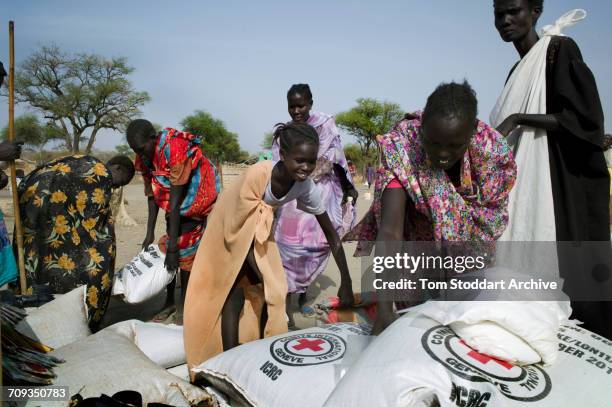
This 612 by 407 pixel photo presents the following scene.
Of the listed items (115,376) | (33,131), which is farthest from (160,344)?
(33,131)

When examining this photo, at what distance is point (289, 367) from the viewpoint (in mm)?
1743

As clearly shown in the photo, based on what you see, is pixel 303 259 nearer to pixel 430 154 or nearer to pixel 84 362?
pixel 84 362

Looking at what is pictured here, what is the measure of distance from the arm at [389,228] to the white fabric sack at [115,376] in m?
0.84

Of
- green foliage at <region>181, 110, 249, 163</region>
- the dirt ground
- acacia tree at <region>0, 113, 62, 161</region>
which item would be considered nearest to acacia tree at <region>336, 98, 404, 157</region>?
green foliage at <region>181, 110, 249, 163</region>

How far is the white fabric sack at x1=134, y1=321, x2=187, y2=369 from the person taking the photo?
7.53 ft

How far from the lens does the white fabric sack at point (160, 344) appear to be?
229 cm

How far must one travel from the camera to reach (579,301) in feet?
7.10

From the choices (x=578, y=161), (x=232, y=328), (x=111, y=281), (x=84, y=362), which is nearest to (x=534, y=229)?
(x=578, y=161)

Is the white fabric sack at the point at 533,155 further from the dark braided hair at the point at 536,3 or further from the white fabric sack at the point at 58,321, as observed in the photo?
the white fabric sack at the point at 58,321

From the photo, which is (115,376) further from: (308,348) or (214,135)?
(214,135)

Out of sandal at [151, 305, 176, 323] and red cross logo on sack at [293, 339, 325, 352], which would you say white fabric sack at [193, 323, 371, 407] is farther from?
sandal at [151, 305, 176, 323]

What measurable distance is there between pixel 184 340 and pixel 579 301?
1968 mm

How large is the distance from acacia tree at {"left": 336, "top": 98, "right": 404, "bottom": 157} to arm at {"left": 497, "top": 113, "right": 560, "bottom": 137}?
102 feet

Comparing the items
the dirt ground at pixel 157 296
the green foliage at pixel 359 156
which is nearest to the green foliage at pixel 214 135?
the green foliage at pixel 359 156
